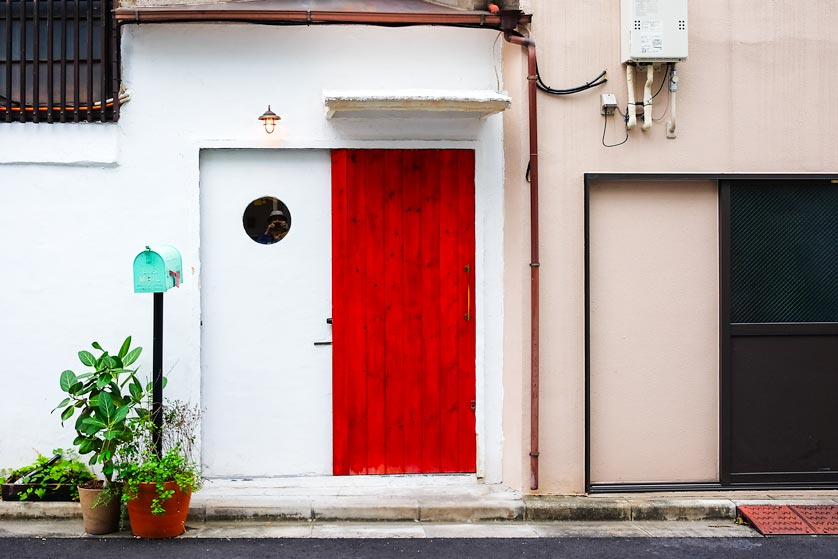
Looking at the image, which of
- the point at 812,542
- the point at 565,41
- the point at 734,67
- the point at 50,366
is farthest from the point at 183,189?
the point at 812,542

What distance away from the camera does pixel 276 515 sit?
6.88 metres

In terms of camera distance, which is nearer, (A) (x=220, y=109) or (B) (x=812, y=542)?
(B) (x=812, y=542)

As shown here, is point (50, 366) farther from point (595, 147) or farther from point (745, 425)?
point (745, 425)

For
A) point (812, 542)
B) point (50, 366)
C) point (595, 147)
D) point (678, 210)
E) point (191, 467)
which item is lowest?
point (812, 542)

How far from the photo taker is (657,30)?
7.09 meters

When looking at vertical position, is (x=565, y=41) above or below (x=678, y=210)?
above

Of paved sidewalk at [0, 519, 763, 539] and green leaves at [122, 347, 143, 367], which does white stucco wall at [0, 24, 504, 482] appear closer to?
green leaves at [122, 347, 143, 367]

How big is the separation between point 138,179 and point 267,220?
3.47 feet

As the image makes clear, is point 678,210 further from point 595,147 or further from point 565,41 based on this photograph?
point 565,41

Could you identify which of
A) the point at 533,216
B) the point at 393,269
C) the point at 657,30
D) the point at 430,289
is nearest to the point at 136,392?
the point at 393,269

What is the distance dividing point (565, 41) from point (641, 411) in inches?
117

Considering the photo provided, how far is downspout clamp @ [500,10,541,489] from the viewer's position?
7094mm

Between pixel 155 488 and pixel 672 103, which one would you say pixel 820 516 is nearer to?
pixel 672 103

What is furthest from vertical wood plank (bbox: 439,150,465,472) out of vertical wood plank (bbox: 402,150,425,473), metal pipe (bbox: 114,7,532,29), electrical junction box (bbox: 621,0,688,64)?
electrical junction box (bbox: 621,0,688,64)
